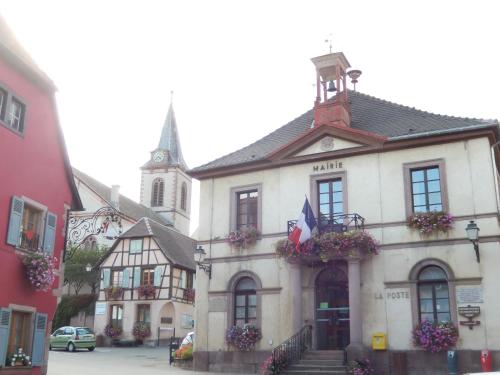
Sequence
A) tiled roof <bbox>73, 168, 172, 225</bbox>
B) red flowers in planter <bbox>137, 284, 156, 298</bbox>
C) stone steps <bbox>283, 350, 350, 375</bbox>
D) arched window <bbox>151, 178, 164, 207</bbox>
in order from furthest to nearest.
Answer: arched window <bbox>151, 178, 164, 207</bbox> < tiled roof <bbox>73, 168, 172, 225</bbox> < red flowers in planter <bbox>137, 284, 156, 298</bbox> < stone steps <bbox>283, 350, 350, 375</bbox>

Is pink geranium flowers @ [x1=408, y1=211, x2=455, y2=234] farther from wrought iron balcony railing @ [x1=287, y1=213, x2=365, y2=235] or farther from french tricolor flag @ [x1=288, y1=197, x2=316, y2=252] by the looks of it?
french tricolor flag @ [x1=288, y1=197, x2=316, y2=252]

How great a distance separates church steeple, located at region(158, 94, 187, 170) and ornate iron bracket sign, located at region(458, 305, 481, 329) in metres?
55.1

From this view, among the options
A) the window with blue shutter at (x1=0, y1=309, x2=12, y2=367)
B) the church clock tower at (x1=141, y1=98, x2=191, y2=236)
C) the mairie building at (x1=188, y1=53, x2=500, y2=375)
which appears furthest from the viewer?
the church clock tower at (x1=141, y1=98, x2=191, y2=236)

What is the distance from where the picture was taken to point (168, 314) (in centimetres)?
4128

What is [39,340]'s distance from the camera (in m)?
16.8

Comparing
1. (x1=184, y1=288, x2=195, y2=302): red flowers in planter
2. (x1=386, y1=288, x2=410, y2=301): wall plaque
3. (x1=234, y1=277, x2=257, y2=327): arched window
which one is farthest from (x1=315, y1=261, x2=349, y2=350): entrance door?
(x1=184, y1=288, x2=195, y2=302): red flowers in planter

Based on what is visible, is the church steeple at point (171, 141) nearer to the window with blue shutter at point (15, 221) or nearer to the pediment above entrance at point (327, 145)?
the pediment above entrance at point (327, 145)

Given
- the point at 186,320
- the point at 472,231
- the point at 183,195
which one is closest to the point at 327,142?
the point at 472,231

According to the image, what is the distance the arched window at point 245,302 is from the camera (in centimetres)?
2242

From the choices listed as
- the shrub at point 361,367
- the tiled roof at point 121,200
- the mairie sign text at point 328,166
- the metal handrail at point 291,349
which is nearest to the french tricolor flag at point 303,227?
the mairie sign text at point 328,166

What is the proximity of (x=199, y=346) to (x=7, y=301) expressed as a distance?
29.7 feet

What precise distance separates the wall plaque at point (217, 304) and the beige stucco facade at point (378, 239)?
4cm

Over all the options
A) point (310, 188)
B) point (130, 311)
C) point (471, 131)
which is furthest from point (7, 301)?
point (130, 311)

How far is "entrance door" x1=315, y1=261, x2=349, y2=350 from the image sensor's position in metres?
20.7
